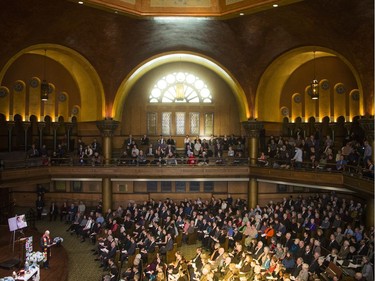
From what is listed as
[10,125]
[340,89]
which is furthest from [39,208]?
[340,89]

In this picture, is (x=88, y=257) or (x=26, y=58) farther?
(x=26, y=58)

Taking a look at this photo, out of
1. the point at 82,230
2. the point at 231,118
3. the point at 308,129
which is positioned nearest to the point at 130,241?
the point at 82,230

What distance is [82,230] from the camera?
18.1 meters

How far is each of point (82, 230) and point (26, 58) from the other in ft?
36.8

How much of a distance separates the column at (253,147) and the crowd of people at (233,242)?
83 centimetres

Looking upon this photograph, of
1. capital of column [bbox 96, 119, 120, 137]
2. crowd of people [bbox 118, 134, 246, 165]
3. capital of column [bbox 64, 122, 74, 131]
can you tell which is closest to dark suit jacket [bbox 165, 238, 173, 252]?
crowd of people [bbox 118, 134, 246, 165]

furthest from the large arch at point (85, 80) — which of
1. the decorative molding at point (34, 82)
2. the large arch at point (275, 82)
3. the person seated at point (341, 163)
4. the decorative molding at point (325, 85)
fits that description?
the decorative molding at point (325, 85)

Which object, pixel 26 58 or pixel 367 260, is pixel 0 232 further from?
pixel 367 260

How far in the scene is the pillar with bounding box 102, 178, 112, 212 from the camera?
Answer: 21.6 meters

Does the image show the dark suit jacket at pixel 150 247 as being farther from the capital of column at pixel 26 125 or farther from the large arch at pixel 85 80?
the capital of column at pixel 26 125

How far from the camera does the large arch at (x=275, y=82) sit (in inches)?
840

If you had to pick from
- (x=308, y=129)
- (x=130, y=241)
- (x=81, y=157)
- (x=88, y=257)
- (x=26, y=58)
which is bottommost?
(x=88, y=257)

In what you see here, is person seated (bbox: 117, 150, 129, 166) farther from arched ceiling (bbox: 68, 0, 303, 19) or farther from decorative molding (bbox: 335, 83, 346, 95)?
decorative molding (bbox: 335, 83, 346, 95)

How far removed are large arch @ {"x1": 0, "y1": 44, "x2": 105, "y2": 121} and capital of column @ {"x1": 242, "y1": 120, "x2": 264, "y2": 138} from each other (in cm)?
872
